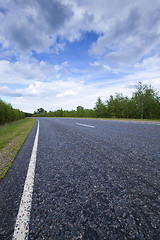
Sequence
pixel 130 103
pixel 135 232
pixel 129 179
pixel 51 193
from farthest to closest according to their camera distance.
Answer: pixel 130 103 < pixel 129 179 < pixel 51 193 < pixel 135 232

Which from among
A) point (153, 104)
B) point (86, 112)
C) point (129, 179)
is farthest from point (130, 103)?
point (129, 179)

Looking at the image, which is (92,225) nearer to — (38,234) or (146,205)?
(38,234)

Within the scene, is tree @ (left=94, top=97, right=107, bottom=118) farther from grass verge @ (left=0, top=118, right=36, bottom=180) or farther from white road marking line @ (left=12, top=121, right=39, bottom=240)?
white road marking line @ (left=12, top=121, right=39, bottom=240)

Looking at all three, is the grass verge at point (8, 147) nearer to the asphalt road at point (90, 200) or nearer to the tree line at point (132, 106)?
the asphalt road at point (90, 200)

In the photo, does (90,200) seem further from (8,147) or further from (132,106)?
(132,106)

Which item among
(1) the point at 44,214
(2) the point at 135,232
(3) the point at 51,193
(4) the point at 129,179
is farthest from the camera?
(4) the point at 129,179

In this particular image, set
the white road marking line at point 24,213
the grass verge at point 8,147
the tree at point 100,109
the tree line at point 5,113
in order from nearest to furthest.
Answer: the white road marking line at point 24,213 → the grass verge at point 8,147 → the tree line at point 5,113 → the tree at point 100,109

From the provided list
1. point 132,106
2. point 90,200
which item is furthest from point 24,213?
point 132,106

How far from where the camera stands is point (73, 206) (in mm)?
1108

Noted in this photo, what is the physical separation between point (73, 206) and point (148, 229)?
2.16 feet

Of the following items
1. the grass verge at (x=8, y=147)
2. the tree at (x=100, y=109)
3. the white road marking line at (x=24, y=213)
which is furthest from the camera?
the tree at (x=100, y=109)

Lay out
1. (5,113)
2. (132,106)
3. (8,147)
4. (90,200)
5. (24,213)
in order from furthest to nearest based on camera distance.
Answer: (132,106) < (5,113) < (8,147) < (90,200) < (24,213)

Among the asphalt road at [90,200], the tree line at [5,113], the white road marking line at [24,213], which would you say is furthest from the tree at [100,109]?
the white road marking line at [24,213]

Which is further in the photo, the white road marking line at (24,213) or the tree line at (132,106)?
the tree line at (132,106)
